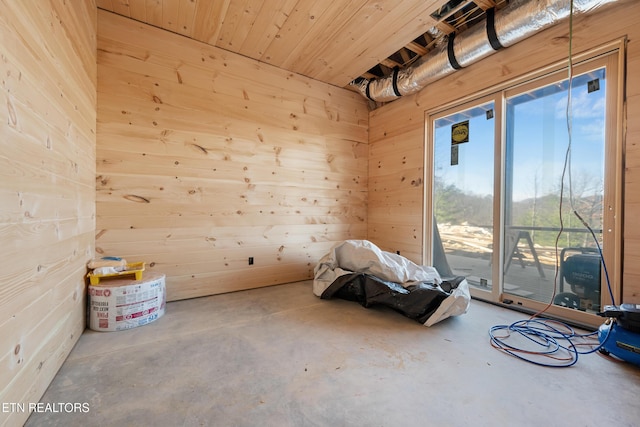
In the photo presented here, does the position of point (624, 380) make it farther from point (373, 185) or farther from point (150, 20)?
point (150, 20)

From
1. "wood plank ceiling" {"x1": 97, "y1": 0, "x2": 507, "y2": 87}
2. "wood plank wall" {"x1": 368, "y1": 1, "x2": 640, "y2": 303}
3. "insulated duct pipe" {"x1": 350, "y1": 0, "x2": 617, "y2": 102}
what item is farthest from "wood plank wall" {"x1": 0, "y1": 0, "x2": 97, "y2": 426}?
"wood plank wall" {"x1": 368, "y1": 1, "x2": 640, "y2": 303}

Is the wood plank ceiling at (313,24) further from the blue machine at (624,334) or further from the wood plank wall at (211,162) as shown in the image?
the blue machine at (624,334)

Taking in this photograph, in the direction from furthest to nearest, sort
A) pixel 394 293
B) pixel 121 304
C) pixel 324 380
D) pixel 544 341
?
pixel 394 293 < pixel 121 304 < pixel 544 341 < pixel 324 380

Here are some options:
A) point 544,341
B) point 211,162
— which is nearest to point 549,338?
point 544,341

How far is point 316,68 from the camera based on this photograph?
331 centimetres

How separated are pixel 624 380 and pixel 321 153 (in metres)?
3.30

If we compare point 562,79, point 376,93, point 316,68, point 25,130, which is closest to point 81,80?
point 25,130

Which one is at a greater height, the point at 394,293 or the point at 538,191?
the point at 538,191

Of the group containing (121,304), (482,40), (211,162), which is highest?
(482,40)

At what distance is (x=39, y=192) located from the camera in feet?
4.18

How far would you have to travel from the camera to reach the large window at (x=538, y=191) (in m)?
2.09

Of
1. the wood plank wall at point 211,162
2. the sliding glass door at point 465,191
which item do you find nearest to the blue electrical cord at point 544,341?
the sliding glass door at point 465,191

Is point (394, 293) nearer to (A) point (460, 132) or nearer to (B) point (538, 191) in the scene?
(B) point (538, 191)

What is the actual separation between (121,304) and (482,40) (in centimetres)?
385
